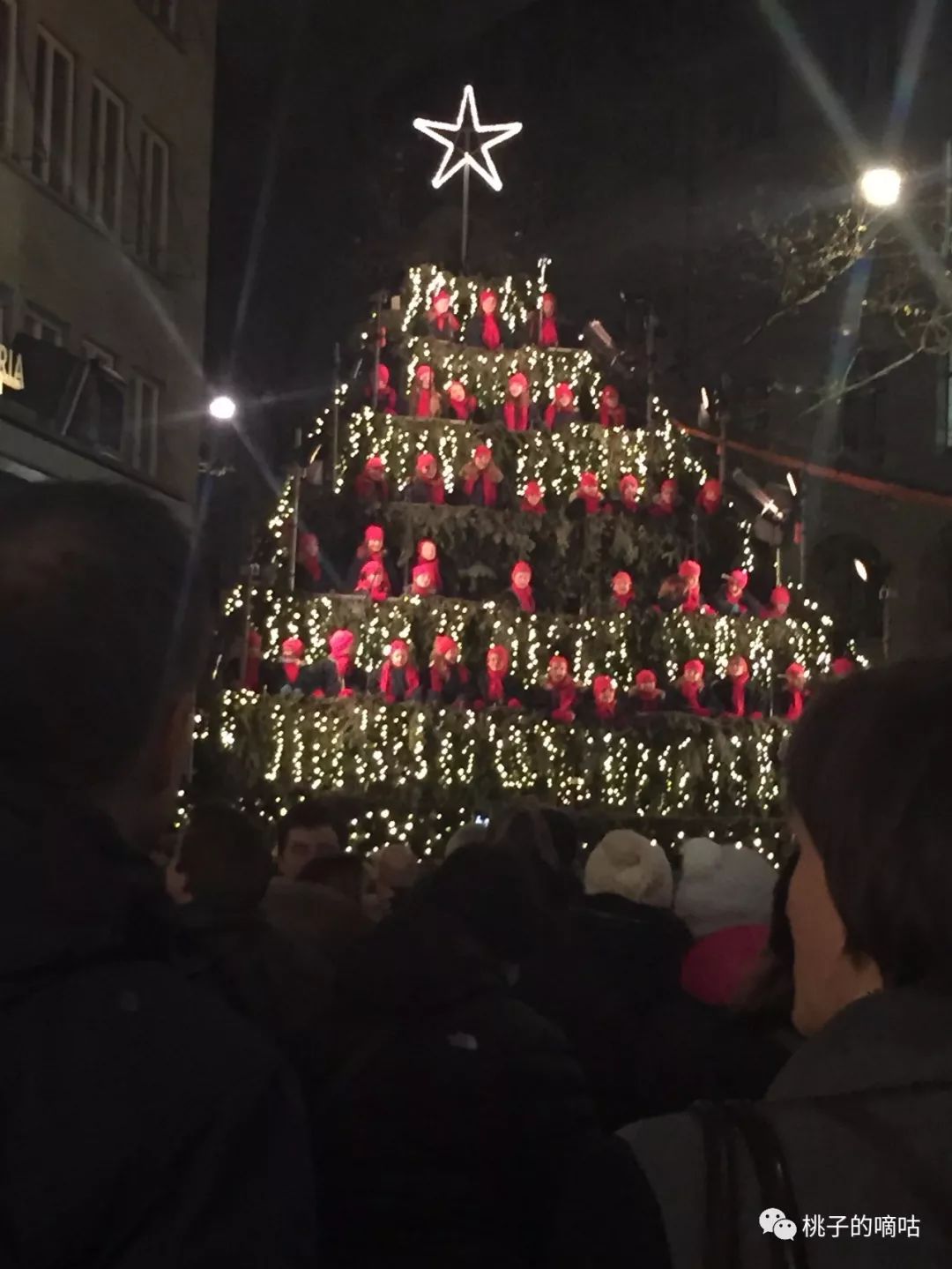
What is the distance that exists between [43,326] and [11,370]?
4.95m

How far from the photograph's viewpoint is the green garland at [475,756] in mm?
16766

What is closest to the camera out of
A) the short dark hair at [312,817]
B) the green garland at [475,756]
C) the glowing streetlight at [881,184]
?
the short dark hair at [312,817]

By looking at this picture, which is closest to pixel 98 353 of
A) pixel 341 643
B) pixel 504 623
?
pixel 341 643

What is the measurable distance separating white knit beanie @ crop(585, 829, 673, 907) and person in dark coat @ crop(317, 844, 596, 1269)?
1635mm

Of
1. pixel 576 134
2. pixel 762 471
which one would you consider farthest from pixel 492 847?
pixel 576 134

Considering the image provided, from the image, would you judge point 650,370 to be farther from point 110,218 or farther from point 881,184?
point 881,184

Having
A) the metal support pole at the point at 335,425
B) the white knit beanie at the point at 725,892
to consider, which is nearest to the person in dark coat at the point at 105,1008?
the white knit beanie at the point at 725,892

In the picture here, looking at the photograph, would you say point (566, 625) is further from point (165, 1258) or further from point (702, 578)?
point (165, 1258)

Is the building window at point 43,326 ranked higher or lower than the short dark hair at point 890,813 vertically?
higher

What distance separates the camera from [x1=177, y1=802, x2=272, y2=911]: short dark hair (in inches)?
143

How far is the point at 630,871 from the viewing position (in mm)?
4898

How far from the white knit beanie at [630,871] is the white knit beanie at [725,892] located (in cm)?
10

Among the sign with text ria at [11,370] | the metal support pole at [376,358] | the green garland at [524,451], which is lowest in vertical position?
the sign with text ria at [11,370]

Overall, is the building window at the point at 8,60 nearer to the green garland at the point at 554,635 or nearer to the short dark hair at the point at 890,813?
the green garland at the point at 554,635
